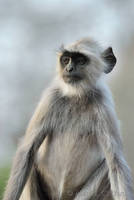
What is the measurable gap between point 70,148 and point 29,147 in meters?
0.42

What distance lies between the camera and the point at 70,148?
25.0 ft

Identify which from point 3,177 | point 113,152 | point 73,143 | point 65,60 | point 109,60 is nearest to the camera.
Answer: point 113,152

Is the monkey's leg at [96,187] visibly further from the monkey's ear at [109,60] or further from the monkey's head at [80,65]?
the monkey's ear at [109,60]

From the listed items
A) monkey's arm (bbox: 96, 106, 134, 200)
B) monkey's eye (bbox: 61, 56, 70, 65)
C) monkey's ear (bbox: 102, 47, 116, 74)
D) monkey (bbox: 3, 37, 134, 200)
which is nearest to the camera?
monkey's arm (bbox: 96, 106, 134, 200)

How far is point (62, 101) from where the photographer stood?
305 inches

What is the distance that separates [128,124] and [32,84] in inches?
254

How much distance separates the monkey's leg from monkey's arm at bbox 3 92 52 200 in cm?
60

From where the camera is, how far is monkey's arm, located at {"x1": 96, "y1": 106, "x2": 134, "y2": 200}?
7410 mm

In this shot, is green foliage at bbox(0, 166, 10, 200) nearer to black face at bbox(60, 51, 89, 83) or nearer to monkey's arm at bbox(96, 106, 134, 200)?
monkey's arm at bbox(96, 106, 134, 200)

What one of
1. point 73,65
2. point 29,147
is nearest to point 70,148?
point 29,147

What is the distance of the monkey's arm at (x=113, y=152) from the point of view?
24.3ft

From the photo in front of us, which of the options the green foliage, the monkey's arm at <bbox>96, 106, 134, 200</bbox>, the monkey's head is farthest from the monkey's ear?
the green foliage

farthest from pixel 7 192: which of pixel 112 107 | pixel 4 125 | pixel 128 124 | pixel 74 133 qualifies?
pixel 4 125

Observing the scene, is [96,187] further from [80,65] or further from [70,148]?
[80,65]
